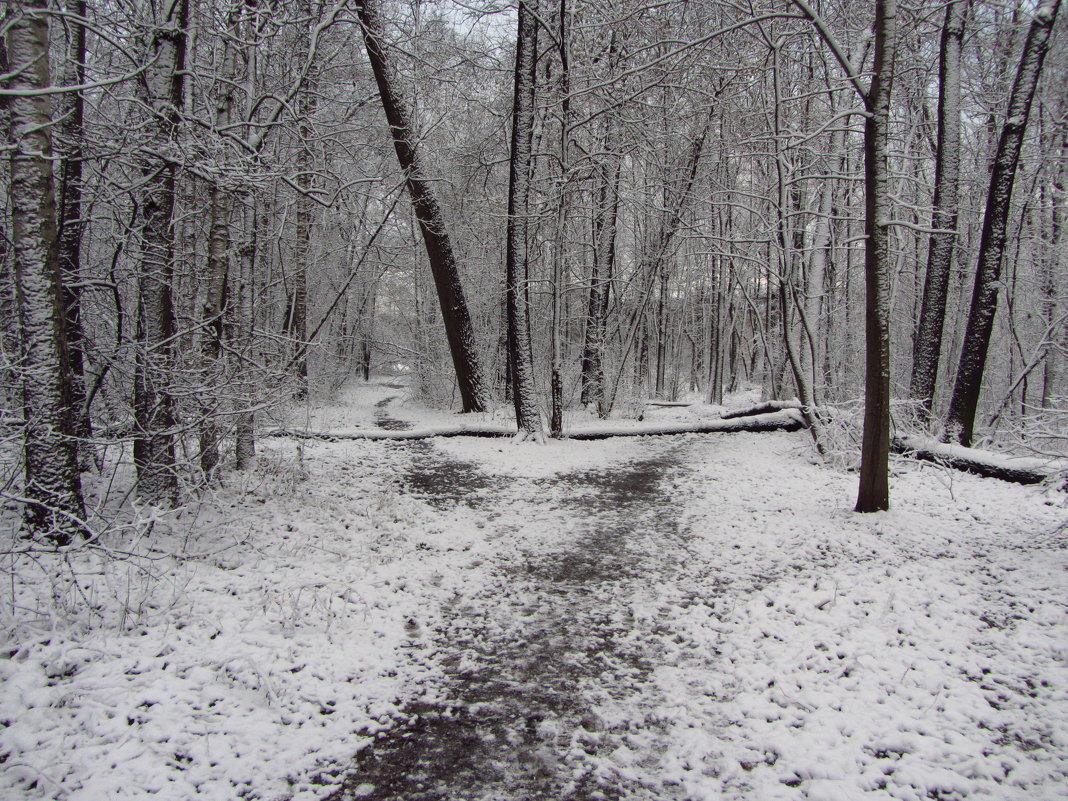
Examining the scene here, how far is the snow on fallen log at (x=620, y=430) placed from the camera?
11.4m

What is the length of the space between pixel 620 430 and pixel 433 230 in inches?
235

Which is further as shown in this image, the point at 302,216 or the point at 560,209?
the point at 302,216

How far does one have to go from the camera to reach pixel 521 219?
36.3 ft

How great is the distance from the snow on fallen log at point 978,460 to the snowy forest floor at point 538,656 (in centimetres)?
68

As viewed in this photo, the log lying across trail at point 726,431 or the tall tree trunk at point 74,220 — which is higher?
the tall tree trunk at point 74,220

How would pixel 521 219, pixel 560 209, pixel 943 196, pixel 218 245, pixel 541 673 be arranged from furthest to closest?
pixel 560 209 < pixel 521 219 < pixel 943 196 < pixel 218 245 < pixel 541 673

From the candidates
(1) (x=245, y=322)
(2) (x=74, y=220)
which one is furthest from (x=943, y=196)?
(2) (x=74, y=220)

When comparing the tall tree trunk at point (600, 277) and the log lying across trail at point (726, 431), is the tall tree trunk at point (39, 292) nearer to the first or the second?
the log lying across trail at point (726, 431)

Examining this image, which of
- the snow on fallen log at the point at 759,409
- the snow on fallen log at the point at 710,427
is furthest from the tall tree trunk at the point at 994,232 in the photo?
the snow on fallen log at the point at 759,409

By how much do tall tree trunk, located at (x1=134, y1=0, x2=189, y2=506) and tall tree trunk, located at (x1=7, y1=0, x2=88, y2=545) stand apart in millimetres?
718

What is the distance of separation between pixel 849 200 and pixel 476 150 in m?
8.92

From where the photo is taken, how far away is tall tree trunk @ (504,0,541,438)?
35.8ft

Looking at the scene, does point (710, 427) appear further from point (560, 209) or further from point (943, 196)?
point (943, 196)

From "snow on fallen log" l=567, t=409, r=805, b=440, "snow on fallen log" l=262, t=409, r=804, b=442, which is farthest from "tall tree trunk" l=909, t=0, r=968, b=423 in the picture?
"snow on fallen log" l=567, t=409, r=805, b=440
